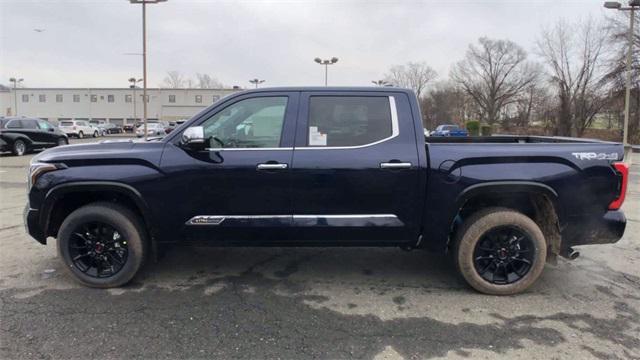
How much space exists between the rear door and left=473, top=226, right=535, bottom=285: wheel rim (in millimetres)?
645

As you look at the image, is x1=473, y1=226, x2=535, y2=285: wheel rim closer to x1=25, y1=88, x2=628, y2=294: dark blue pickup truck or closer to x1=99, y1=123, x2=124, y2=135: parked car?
x1=25, y1=88, x2=628, y2=294: dark blue pickup truck

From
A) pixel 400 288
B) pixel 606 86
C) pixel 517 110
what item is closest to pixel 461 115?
pixel 517 110

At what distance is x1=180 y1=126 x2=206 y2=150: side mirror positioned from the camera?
3684mm

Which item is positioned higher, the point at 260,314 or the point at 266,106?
the point at 266,106

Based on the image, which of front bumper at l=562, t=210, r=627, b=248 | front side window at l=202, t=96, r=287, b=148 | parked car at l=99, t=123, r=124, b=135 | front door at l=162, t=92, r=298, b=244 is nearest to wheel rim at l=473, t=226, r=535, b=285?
front bumper at l=562, t=210, r=627, b=248

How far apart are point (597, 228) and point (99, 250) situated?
4.53 m

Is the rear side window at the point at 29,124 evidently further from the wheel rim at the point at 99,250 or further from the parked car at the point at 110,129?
the parked car at the point at 110,129

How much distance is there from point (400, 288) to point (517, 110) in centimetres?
6509

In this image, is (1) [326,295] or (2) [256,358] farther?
(1) [326,295]

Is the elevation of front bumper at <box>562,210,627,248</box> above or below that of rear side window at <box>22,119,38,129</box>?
below

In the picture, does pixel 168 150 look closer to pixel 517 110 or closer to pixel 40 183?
pixel 40 183

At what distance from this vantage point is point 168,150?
3.93 m

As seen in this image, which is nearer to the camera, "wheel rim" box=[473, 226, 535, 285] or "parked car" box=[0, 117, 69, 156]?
"wheel rim" box=[473, 226, 535, 285]

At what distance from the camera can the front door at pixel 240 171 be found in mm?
3861
